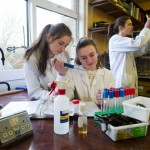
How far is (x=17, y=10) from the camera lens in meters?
1.68

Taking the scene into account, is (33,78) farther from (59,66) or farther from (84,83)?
(84,83)

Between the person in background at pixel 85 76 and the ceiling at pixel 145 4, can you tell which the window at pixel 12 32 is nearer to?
the person in background at pixel 85 76

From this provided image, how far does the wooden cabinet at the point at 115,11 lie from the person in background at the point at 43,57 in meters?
1.33

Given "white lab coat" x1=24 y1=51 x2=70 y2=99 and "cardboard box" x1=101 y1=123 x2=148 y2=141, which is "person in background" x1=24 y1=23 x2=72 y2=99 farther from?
"cardboard box" x1=101 y1=123 x2=148 y2=141

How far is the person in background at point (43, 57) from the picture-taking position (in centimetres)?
114

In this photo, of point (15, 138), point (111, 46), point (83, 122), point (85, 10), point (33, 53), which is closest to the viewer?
point (15, 138)

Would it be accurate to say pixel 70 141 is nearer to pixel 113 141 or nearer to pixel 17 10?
pixel 113 141

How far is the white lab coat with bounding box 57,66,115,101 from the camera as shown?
1.12 m

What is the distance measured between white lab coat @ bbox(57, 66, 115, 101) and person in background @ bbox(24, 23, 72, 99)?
0.43ft

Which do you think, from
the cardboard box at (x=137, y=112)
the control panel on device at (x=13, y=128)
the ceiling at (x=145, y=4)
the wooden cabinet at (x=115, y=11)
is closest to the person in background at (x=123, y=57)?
the wooden cabinet at (x=115, y=11)

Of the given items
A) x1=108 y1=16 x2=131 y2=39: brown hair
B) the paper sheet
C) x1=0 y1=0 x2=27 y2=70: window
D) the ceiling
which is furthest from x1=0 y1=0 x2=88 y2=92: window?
the ceiling

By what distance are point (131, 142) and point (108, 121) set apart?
10cm

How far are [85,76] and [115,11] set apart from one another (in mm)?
1956

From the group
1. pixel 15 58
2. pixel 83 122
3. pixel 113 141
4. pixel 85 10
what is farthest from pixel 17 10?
pixel 113 141
